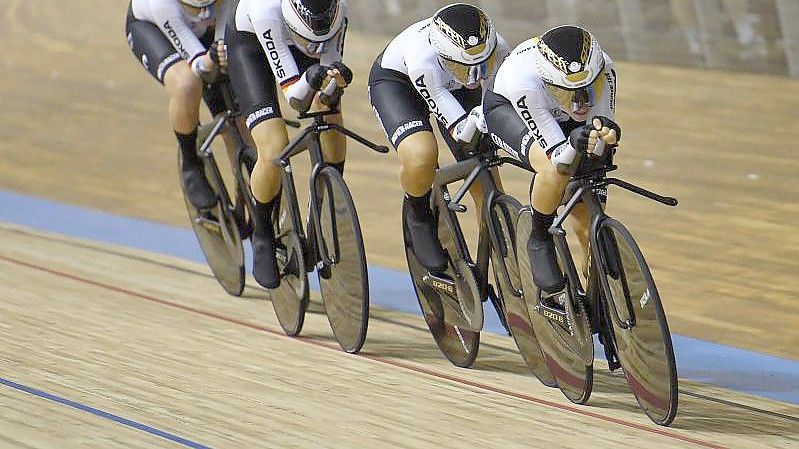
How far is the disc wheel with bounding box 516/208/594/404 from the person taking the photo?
391 centimetres

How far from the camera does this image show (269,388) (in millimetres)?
4180

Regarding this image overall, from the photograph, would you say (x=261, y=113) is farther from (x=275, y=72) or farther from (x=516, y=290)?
(x=516, y=290)

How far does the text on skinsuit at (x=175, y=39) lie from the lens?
5.33 metres

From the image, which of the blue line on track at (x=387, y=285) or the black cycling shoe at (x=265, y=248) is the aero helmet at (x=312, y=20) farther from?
the blue line on track at (x=387, y=285)

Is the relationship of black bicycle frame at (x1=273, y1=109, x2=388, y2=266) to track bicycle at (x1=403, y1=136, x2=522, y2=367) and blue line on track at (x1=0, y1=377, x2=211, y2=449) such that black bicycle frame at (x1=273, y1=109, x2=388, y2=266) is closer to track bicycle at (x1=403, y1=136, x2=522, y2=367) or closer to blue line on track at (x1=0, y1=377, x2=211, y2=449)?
track bicycle at (x1=403, y1=136, x2=522, y2=367)

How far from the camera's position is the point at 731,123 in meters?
8.86

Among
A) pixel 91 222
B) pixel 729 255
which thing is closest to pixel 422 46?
pixel 729 255

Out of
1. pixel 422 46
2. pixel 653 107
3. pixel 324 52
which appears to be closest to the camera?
pixel 422 46

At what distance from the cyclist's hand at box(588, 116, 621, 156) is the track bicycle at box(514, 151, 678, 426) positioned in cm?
10

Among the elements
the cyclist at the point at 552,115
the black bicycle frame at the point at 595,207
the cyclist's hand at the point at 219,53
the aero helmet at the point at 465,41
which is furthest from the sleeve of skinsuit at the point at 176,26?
the black bicycle frame at the point at 595,207

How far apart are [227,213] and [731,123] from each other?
4.47 m

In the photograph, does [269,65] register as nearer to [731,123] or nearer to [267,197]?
[267,197]

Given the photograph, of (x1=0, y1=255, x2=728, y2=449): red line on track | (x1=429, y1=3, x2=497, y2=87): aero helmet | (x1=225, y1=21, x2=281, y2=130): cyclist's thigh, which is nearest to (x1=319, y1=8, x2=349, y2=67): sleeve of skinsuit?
(x1=225, y1=21, x2=281, y2=130): cyclist's thigh

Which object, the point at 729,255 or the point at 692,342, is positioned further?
the point at 729,255
